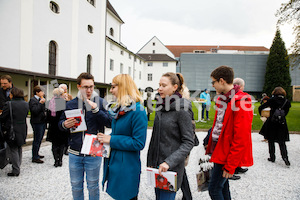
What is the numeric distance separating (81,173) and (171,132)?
4.81 ft

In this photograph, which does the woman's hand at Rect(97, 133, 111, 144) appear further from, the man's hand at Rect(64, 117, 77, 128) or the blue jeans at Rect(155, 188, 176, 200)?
the blue jeans at Rect(155, 188, 176, 200)

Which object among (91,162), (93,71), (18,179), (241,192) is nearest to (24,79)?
(93,71)

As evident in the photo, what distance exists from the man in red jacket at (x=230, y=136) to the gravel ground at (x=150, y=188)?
85 cm

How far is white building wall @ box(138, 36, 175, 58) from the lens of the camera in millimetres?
55125

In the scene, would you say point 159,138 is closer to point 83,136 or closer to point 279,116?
point 83,136

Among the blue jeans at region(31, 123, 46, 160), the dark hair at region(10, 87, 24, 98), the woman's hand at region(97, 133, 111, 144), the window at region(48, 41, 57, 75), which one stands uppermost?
the window at region(48, 41, 57, 75)

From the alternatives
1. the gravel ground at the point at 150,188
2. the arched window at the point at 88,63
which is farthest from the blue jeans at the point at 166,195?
the arched window at the point at 88,63

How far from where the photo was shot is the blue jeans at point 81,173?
8.71 ft

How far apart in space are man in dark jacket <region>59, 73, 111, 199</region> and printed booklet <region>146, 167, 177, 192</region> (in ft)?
3.26

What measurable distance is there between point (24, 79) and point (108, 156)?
54.0ft

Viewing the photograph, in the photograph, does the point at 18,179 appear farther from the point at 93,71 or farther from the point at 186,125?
the point at 93,71

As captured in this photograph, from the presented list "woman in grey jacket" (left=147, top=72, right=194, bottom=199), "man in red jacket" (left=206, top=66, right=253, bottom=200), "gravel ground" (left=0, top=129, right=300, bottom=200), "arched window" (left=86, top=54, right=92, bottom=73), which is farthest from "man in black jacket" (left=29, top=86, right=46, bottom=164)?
"arched window" (left=86, top=54, right=92, bottom=73)

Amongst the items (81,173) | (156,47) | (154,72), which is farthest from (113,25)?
(81,173)

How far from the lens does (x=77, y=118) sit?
2574mm
